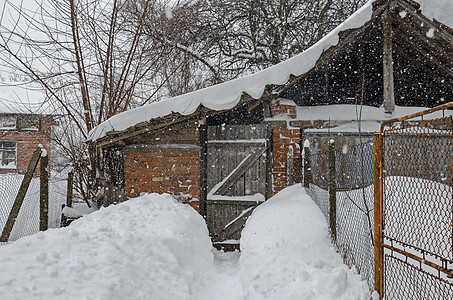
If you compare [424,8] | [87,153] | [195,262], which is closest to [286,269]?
[195,262]

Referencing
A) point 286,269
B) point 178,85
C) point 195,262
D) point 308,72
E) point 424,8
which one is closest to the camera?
point 286,269

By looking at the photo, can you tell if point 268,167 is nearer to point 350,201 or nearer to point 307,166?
point 307,166

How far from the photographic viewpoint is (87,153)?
7.73 meters

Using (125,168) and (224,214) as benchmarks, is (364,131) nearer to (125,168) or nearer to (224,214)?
(224,214)

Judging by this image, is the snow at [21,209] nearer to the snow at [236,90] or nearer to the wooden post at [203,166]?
the snow at [236,90]

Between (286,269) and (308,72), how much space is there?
12.9 feet

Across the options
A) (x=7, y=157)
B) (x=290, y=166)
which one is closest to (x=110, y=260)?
(x=290, y=166)

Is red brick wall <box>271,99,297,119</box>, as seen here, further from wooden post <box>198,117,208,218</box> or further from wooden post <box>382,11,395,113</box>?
wooden post <box>382,11,395,113</box>

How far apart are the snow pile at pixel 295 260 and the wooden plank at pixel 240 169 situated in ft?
4.67

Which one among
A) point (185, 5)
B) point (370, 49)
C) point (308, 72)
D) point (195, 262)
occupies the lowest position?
point (195, 262)

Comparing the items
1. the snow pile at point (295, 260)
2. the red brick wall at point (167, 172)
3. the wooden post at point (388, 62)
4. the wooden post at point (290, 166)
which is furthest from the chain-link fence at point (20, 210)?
the wooden post at point (388, 62)

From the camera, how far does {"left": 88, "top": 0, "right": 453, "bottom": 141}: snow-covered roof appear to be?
568cm

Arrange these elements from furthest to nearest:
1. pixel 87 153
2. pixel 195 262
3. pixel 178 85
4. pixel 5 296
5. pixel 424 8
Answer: pixel 178 85
pixel 87 153
pixel 424 8
pixel 195 262
pixel 5 296

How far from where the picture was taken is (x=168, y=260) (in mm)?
3592
